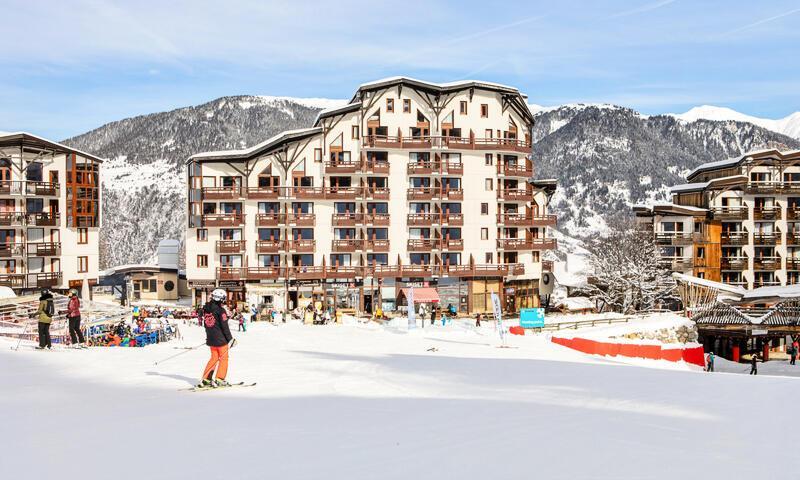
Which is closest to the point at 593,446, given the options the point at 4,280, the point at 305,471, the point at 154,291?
the point at 305,471

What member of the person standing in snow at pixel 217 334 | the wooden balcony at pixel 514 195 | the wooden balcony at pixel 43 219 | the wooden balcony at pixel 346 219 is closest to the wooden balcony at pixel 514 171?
the wooden balcony at pixel 514 195

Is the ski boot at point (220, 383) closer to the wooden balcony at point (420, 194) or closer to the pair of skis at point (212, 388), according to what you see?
the pair of skis at point (212, 388)

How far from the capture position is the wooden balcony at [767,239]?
7219cm

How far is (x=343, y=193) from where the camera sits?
200 ft

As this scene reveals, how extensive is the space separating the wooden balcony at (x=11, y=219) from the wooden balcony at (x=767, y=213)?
70878 millimetres

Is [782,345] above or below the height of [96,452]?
below

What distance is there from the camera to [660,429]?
33.5ft

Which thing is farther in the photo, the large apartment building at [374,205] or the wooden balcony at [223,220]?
the large apartment building at [374,205]

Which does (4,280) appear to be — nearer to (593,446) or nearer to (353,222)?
(353,222)

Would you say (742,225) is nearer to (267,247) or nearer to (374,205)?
(374,205)

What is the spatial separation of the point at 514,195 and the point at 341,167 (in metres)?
16.1

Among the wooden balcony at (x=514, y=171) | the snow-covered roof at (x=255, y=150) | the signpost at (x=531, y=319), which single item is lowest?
the signpost at (x=531, y=319)

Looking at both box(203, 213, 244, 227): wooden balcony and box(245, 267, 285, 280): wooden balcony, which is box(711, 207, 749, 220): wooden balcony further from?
box(203, 213, 244, 227): wooden balcony

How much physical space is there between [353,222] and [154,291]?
89.1 ft
